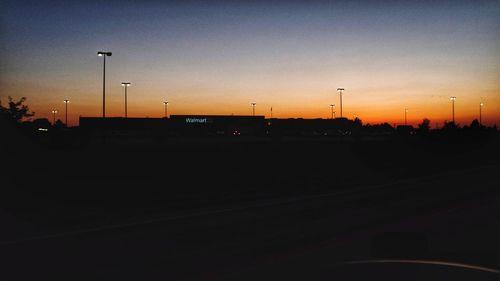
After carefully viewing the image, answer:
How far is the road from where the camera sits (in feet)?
28.5

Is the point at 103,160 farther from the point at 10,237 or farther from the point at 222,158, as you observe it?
the point at 10,237

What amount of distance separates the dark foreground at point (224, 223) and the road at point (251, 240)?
0.06 ft

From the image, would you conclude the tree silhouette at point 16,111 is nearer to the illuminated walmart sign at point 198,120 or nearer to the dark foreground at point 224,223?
the dark foreground at point 224,223

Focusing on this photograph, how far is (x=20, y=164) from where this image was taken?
2925 cm

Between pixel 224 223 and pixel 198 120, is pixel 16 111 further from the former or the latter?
pixel 198 120

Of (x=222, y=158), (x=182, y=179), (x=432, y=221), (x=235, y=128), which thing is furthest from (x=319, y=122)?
(x=432, y=221)

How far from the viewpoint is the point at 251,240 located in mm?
11836

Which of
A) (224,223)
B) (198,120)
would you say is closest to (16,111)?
(224,223)

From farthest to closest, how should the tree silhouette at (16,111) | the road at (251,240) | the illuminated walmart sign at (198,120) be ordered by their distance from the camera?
1. the illuminated walmart sign at (198,120)
2. the tree silhouette at (16,111)
3. the road at (251,240)

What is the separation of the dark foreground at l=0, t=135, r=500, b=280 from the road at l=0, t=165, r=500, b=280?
0.02 meters

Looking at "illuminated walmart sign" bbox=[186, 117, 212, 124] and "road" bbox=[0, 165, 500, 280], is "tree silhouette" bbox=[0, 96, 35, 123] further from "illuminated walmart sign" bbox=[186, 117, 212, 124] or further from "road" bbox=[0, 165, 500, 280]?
"illuminated walmart sign" bbox=[186, 117, 212, 124]

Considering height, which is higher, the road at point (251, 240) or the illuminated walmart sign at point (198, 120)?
the illuminated walmart sign at point (198, 120)

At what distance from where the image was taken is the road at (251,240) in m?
8.67

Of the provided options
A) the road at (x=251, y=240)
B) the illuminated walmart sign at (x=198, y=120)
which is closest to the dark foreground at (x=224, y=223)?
the road at (x=251, y=240)
